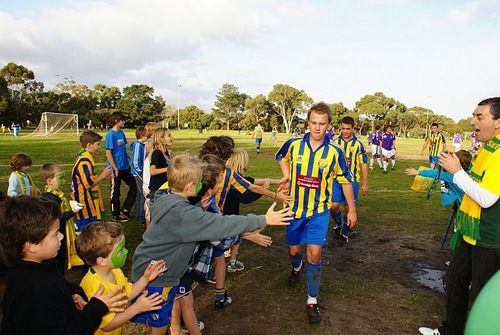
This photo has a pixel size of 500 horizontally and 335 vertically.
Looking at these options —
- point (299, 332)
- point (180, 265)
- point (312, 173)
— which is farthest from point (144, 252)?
point (312, 173)

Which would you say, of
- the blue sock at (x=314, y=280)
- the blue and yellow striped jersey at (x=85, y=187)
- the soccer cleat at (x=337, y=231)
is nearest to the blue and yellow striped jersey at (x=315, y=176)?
the blue sock at (x=314, y=280)

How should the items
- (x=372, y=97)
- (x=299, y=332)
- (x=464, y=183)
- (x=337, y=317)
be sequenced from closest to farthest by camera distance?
1. (x=464, y=183)
2. (x=299, y=332)
3. (x=337, y=317)
4. (x=372, y=97)

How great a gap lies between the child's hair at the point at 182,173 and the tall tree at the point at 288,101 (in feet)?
278

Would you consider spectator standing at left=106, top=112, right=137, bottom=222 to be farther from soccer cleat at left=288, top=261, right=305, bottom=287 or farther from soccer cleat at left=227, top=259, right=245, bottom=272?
soccer cleat at left=288, top=261, right=305, bottom=287

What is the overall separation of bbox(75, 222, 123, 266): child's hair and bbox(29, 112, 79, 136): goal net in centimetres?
4582

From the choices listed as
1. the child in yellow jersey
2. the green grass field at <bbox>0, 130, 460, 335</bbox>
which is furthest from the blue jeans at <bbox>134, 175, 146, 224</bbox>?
the child in yellow jersey

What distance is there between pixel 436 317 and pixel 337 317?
1237mm

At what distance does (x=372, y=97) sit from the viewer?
92.1 m

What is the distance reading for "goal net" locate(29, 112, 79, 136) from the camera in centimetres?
4291

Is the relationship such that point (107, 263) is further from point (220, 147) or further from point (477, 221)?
point (477, 221)

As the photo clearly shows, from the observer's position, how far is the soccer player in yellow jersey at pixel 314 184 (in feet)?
14.6

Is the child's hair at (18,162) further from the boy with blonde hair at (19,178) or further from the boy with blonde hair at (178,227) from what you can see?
the boy with blonde hair at (178,227)

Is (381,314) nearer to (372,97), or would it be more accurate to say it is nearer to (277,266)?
(277,266)

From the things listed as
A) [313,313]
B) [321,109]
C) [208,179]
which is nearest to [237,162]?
[321,109]
